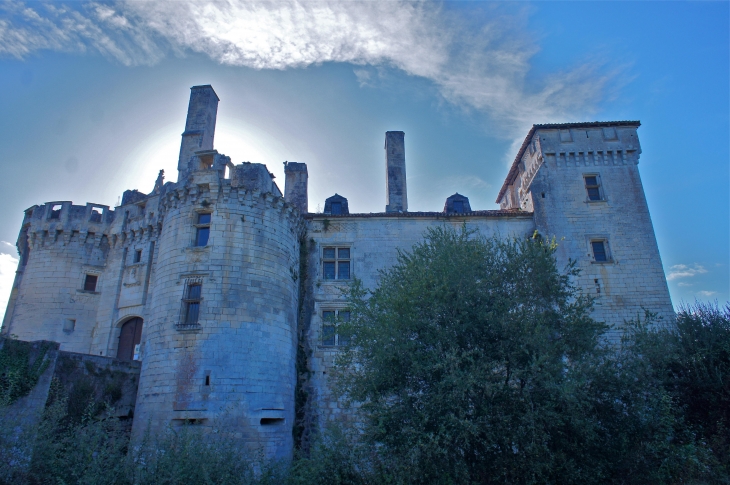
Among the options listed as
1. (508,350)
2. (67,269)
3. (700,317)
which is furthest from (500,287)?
(67,269)

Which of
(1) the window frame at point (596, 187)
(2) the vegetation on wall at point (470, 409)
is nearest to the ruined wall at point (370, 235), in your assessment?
(1) the window frame at point (596, 187)

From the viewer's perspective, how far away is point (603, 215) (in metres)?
20.5

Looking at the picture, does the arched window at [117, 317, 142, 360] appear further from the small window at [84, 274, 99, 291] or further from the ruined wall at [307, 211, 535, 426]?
the ruined wall at [307, 211, 535, 426]

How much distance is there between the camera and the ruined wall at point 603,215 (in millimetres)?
19078

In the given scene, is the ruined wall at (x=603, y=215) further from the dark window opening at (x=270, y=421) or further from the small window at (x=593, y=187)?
the dark window opening at (x=270, y=421)

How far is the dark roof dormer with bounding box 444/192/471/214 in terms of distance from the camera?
22000 millimetres

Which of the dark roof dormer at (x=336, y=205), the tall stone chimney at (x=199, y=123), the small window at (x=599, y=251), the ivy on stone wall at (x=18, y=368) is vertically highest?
the tall stone chimney at (x=199, y=123)

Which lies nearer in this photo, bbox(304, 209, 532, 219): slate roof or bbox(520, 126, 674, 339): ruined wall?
bbox(520, 126, 674, 339): ruined wall

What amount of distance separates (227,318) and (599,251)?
48.7 ft

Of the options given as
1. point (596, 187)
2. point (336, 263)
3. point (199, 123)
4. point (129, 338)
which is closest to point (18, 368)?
point (129, 338)

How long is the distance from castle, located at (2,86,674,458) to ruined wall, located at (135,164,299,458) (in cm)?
5

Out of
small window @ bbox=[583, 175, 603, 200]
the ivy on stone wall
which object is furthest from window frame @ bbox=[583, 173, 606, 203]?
the ivy on stone wall

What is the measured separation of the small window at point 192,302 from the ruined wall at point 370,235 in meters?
4.76

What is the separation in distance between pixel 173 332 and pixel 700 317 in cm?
1774
